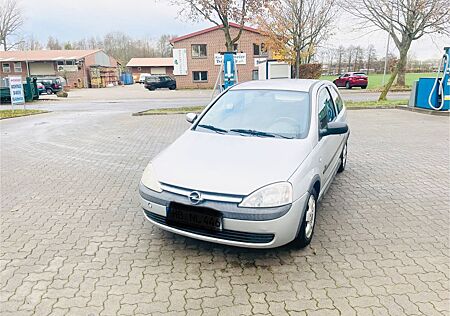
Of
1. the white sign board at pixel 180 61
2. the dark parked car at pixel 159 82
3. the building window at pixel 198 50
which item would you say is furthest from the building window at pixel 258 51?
the dark parked car at pixel 159 82

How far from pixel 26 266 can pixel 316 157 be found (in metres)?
3.03

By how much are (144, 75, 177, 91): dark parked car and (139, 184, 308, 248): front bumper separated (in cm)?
3749

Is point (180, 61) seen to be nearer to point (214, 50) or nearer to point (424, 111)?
point (214, 50)

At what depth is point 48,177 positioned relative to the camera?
227 inches

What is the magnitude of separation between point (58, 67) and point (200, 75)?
23.5 metres

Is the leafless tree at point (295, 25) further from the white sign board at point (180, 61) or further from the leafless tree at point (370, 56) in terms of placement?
the leafless tree at point (370, 56)

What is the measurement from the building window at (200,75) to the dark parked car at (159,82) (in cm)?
275

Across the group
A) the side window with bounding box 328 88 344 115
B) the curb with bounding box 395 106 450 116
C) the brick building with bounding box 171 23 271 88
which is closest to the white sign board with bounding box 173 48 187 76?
the brick building with bounding box 171 23 271 88

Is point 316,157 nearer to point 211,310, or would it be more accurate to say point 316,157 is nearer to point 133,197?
point 211,310

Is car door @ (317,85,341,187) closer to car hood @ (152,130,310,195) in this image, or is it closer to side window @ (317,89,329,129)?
side window @ (317,89,329,129)

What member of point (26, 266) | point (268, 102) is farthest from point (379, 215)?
point (26, 266)

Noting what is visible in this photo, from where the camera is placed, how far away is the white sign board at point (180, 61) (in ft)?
118

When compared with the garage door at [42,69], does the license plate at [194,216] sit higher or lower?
lower

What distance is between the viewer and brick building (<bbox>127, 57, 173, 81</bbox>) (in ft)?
209
